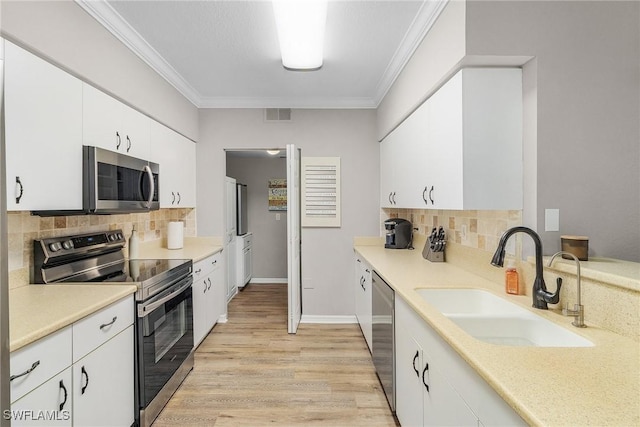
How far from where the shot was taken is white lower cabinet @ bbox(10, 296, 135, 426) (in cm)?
118

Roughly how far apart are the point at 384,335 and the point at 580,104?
173 cm

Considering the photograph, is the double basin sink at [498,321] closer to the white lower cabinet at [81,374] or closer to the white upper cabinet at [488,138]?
the white upper cabinet at [488,138]

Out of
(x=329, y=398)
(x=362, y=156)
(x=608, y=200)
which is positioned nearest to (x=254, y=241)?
(x=362, y=156)

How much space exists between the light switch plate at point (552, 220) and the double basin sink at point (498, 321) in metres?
0.42

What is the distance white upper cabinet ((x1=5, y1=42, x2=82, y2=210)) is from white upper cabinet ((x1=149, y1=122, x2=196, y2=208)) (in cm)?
94

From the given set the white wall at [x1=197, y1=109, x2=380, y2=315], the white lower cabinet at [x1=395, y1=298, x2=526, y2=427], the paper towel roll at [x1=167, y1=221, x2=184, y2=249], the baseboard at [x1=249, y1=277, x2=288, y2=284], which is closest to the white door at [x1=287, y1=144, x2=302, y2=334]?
the white wall at [x1=197, y1=109, x2=380, y2=315]

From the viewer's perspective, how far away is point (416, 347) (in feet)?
5.34

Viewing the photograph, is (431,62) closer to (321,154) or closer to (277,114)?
(321,154)

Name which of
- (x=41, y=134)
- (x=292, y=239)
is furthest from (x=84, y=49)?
(x=292, y=239)

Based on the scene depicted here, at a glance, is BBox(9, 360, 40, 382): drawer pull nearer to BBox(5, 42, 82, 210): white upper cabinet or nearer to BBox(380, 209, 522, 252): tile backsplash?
BBox(5, 42, 82, 210): white upper cabinet

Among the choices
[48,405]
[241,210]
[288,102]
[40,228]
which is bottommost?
[48,405]

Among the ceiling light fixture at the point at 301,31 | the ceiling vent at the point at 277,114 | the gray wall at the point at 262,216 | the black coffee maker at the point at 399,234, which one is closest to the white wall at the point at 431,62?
the ceiling light fixture at the point at 301,31

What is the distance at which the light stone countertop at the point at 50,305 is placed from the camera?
3.99 ft

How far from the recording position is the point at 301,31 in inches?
82.0
